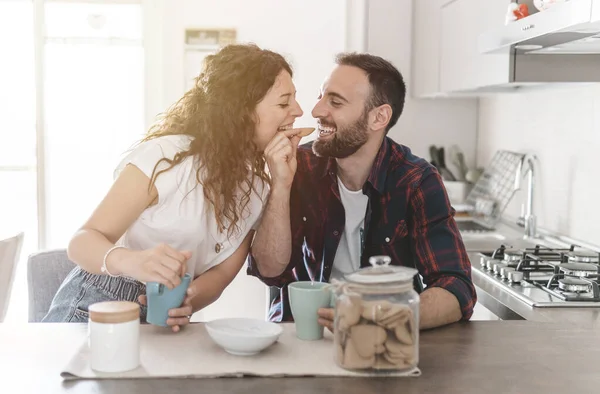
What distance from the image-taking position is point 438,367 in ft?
4.08

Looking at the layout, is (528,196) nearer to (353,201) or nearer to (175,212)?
(353,201)

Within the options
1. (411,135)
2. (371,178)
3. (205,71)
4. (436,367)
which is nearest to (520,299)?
(371,178)

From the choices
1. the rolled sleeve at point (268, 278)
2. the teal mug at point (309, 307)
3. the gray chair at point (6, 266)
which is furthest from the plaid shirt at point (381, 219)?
the gray chair at point (6, 266)

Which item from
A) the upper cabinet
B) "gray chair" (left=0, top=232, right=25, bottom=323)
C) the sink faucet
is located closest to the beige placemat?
"gray chair" (left=0, top=232, right=25, bottom=323)

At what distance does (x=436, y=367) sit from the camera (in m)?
1.24

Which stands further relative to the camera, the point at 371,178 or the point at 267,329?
the point at 371,178

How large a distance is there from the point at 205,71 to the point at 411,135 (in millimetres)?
2393

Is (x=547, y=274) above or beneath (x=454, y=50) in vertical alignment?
beneath

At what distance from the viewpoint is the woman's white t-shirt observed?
1668 millimetres

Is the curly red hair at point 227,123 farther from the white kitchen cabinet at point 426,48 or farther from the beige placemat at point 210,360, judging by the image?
the white kitchen cabinet at point 426,48

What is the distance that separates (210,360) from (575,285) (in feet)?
4.01

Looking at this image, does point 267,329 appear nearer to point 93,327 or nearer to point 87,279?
point 93,327

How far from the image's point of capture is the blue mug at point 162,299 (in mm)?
1388

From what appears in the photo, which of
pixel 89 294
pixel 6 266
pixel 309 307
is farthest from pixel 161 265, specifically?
pixel 6 266
